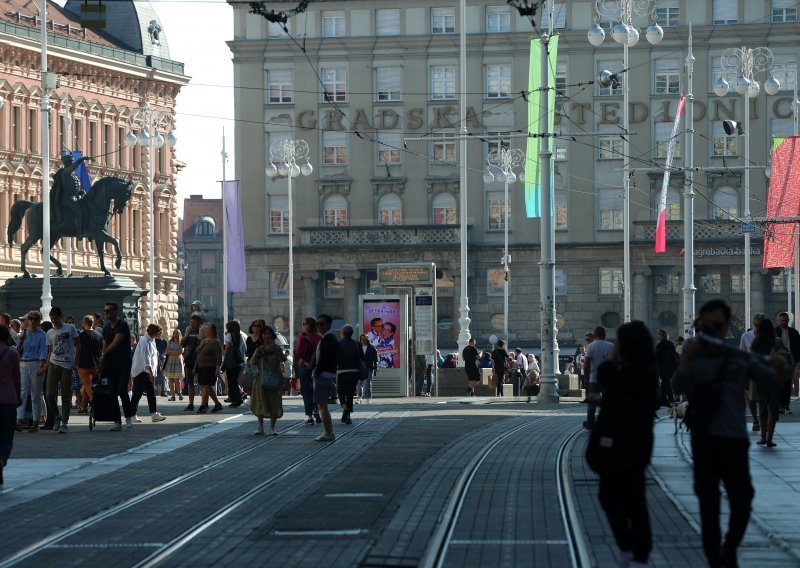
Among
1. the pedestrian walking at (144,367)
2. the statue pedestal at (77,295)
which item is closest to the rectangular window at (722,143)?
the statue pedestal at (77,295)

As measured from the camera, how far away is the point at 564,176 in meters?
88.4

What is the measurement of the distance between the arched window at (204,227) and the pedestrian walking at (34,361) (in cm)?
13097

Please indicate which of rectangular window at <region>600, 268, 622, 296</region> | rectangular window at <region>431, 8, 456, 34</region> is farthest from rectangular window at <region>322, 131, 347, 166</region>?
rectangular window at <region>600, 268, 622, 296</region>

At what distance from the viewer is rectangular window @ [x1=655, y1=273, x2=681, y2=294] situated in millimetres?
87875

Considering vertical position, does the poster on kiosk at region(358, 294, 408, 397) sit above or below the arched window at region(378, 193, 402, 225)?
below

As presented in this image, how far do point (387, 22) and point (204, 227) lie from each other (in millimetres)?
69916

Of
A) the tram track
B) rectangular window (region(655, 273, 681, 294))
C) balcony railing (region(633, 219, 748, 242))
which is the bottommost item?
the tram track

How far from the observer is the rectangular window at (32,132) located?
280ft

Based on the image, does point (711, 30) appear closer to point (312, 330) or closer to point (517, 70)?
point (517, 70)

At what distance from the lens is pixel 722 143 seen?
8781cm

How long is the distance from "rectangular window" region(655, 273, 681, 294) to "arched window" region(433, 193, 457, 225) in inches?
405

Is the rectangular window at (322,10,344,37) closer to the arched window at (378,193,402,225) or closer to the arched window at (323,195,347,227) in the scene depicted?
the arched window at (323,195,347,227)

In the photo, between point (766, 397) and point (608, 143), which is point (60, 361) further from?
point (608, 143)

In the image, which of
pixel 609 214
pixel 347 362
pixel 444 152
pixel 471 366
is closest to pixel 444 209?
pixel 444 152
